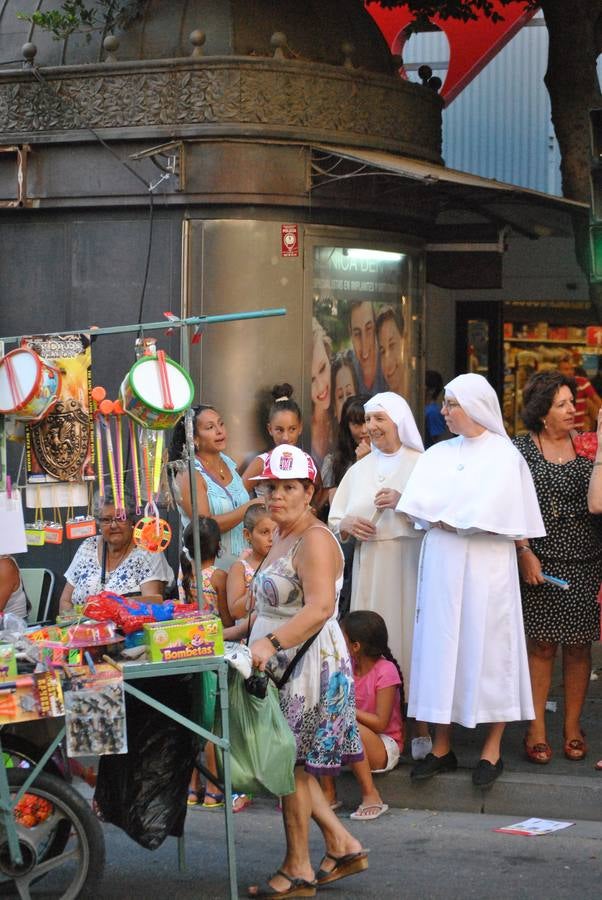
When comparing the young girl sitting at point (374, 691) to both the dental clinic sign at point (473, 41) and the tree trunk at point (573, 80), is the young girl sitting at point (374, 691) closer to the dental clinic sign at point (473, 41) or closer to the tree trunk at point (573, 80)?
the tree trunk at point (573, 80)

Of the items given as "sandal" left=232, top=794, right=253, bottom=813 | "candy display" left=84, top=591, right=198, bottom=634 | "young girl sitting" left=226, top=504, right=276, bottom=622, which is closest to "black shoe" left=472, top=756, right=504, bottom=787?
"sandal" left=232, top=794, right=253, bottom=813

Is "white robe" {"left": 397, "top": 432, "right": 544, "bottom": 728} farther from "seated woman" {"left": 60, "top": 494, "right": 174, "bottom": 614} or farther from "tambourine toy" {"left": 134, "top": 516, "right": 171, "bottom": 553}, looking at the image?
"tambourine toy" {"left": 134, "top": 516, "right": 171, "bottom": 553}

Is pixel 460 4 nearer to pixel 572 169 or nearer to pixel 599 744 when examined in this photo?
pixel 572 169

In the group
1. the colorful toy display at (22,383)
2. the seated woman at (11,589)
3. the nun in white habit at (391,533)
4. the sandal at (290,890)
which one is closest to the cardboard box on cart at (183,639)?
the colorful toy display at (22,383)

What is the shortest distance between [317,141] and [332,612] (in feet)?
18.8

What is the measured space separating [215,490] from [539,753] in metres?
2.35

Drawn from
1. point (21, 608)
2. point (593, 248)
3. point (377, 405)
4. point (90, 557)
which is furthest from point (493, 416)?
point (21, 608)

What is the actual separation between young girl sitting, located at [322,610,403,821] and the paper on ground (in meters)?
0.67

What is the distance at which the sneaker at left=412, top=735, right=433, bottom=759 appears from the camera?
783 centimetres

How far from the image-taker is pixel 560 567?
7.83m

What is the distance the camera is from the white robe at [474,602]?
7.41 meters

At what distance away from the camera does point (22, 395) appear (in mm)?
5730

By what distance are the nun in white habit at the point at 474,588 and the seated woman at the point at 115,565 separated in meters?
1.53

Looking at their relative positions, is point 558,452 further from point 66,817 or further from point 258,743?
point 66,817
